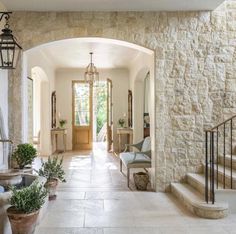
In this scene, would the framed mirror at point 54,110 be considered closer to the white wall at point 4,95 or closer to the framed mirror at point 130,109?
the framed mirror at point 130,109

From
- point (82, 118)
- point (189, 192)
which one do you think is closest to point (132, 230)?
point (189, 192)

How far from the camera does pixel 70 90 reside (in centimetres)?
1203

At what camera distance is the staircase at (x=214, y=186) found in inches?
164

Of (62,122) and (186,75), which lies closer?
(186,75)

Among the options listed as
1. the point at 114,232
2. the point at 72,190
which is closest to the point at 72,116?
the point at 72,190

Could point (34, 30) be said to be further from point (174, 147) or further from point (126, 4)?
point (174, 147)

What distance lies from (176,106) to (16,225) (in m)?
3.35

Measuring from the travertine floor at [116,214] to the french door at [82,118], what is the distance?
5.79 m

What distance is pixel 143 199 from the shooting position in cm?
508

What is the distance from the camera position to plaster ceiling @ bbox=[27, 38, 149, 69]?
8.03 metres

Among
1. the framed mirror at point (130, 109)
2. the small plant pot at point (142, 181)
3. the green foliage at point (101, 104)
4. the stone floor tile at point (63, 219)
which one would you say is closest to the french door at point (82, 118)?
the framed mirror at point (130, 109)

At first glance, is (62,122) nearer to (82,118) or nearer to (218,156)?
(82,118)

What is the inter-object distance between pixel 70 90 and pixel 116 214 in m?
8.23

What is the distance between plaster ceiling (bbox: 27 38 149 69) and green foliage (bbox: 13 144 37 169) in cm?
284
